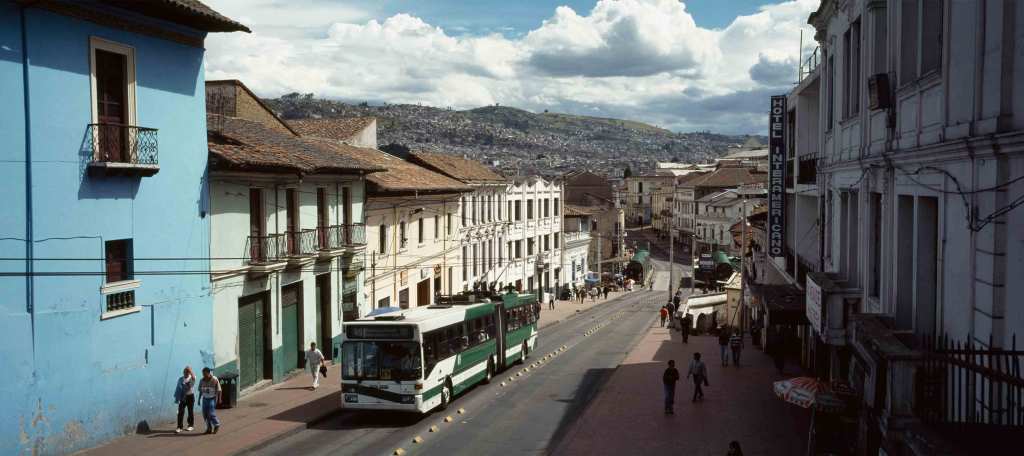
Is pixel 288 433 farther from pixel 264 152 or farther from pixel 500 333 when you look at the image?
pixel 500 333

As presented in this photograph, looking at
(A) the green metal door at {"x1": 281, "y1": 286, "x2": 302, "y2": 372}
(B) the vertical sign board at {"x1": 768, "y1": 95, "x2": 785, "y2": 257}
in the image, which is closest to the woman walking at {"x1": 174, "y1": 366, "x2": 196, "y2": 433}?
(A) the green metal door at {"x1": 281, "y1": 286, "x2": 302, "y2": 372}

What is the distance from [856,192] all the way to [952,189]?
6978 mm

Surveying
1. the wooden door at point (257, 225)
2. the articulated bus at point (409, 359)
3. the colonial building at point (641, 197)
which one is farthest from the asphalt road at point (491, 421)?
the colonial building at point (641, 197)

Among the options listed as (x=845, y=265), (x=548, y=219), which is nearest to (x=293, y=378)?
(x=845, y=265)

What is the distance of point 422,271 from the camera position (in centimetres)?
4006

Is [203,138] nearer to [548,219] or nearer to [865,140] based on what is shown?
[865,140]

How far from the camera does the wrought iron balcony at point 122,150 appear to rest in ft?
58.1

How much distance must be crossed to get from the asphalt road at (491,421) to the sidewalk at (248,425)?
0.49 metres

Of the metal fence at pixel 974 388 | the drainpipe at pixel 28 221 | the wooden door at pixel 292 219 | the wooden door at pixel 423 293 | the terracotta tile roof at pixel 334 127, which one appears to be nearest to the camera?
the metal fence at pixel 974 388

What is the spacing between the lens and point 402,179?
120 feet

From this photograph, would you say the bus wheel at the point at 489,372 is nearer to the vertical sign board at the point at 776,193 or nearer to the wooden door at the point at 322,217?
the wooden door at the point at 322,217

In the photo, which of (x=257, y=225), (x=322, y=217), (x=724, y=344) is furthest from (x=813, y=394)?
(x=322, y=217)

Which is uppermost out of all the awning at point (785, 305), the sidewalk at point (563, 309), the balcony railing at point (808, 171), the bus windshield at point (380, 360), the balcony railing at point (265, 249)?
the balcony railing at point (808, 171)

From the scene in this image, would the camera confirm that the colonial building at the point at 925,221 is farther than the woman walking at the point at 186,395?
No
